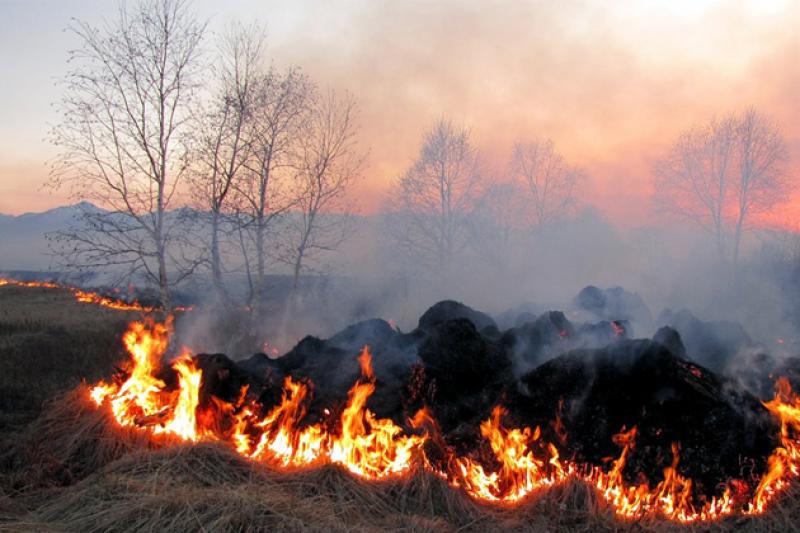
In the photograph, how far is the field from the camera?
4047mm

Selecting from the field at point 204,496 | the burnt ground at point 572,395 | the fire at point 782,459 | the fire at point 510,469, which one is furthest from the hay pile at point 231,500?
the burnt ground at point 572,395

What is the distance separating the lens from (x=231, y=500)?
13.7ft

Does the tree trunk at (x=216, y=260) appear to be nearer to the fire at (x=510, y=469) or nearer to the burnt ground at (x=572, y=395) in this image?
the burnt ground at (x=572, y=395)

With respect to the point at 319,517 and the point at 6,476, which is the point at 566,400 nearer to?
the point at 319,517

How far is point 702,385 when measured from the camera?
5.51 m

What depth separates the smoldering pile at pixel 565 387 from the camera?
5.16 m

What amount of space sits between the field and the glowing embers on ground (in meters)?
0.20

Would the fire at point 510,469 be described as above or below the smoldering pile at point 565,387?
below

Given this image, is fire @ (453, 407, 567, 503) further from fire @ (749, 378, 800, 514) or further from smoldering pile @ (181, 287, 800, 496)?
fire @ (749, 378, 800, 514)

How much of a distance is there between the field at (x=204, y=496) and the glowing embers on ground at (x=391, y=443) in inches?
7.8

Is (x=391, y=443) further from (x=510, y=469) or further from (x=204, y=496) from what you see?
(x=204, y=496)

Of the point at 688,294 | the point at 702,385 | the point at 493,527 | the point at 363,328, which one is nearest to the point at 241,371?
the point at 363,328

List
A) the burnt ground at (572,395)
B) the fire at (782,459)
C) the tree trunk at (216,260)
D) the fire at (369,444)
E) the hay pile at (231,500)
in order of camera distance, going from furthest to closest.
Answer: the tree trunk at (216,260) < the fire at (369,444) < the burnt ground at (572,395) < the fire at (782,459) < the hay pile at (231,500)

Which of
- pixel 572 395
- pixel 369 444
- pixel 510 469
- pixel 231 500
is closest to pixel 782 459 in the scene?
pixel 572 395
